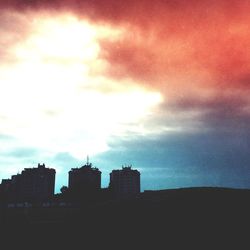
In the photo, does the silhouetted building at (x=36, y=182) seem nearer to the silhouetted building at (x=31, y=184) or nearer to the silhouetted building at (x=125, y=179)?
the silhouetted building at (x=31, y=184)

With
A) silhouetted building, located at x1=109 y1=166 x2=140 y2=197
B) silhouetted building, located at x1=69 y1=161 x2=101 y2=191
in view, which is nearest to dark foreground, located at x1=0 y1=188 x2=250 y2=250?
silhouetted building, located at x1=69 y1=161 x2=101 y2=191

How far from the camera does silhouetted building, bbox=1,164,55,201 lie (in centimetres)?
10594

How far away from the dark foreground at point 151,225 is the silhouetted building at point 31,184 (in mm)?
95966

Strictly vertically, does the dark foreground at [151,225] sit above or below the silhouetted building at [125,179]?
below

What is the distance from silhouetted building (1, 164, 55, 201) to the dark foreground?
96.0 m

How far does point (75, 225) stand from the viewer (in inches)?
525

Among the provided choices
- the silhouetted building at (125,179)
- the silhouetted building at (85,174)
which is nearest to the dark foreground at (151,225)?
the silhouetted building at (85,174)

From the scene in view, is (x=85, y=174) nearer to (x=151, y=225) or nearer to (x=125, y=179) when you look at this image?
(x=125, y=179)

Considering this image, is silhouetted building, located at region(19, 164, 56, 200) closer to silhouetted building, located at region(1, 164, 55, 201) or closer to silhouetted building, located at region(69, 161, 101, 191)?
silhouetted building, located at region(1, 164, 55, 201)

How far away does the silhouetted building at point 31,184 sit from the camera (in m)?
106

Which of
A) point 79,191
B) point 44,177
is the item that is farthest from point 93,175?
point 79,191

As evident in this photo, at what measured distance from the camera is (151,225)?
1291cm

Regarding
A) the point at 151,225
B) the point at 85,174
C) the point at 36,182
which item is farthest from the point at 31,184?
the point at 151,225

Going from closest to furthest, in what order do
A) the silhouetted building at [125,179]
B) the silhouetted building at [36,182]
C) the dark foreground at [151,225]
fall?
the dark foreground at [151,225] → the silhouetted building at [36,182] → the silhouetted building at [125,179]
